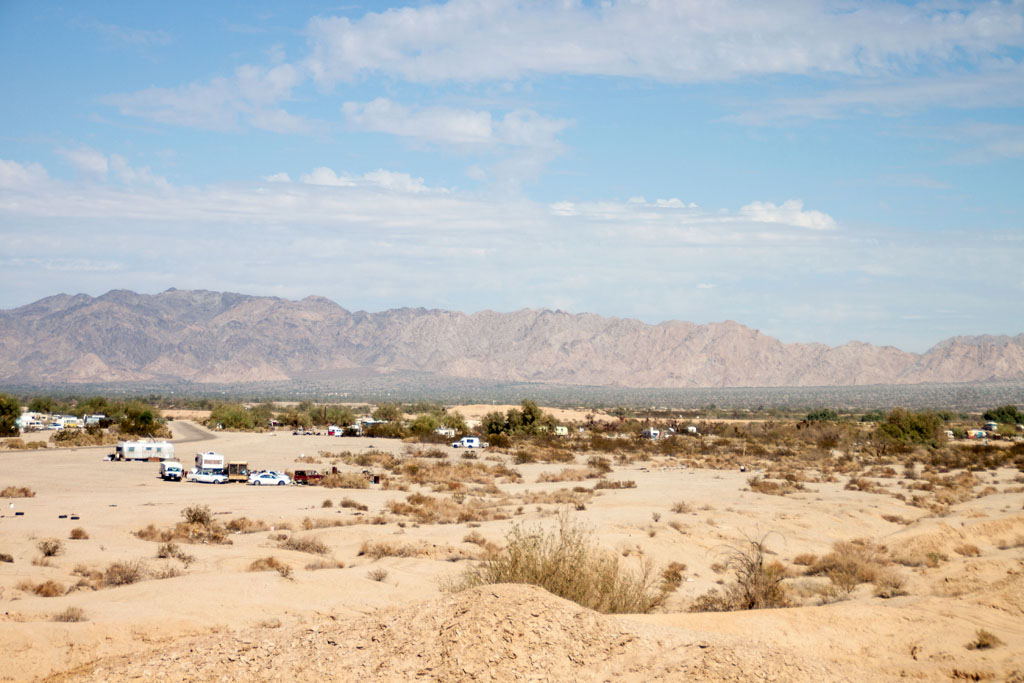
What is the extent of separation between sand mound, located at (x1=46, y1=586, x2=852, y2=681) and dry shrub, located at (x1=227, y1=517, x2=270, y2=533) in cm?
1723

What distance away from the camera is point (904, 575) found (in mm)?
22125

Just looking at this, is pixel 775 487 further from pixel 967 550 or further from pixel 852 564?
pixel 852 564

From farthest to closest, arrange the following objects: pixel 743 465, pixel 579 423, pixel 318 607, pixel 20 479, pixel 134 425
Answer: pixel 579 423, pixel 134 425, pixel 743 465, pixel 20 479, pixel 318 607

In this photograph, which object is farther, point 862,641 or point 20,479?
point 20,479

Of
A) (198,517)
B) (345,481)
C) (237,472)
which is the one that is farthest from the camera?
(237,472)

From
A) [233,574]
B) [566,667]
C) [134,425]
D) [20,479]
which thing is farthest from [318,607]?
[134,425]

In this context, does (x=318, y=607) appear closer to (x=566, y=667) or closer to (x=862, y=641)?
(x=566, y=667)

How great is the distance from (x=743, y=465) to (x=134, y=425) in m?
→ 53.6

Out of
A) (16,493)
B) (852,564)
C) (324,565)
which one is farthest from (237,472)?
(852,564)

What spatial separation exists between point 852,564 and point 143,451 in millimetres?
48609

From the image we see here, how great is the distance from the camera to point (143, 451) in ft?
193

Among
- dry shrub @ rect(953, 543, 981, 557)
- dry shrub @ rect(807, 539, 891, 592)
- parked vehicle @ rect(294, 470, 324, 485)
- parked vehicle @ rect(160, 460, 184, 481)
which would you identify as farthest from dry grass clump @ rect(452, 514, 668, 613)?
parked vehicle @ rect(160, 460, 184, 481)

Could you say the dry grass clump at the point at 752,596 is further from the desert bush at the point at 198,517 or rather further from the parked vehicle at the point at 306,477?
the parked vehicle at the point at 306,477

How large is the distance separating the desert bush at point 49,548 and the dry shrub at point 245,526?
653cm
